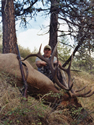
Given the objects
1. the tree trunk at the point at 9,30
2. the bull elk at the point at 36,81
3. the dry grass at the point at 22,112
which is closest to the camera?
the dry grass at the point at 22,112

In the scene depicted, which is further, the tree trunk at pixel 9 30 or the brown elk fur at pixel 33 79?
the tree trunk at pixel 9 30

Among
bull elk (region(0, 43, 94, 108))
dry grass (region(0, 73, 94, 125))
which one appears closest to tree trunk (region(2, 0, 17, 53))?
bull elk (region(0, 43, 94, 108))

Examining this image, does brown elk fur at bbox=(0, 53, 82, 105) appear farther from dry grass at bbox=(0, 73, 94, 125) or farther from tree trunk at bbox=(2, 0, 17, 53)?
tree trunk at bbox=(2, 0, 17, 53)

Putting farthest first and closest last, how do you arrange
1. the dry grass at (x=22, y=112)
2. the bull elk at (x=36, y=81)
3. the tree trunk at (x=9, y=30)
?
1. the tree trunk at (x=9, y=30)
2. the bull elk at (x=36, y=81)
3. the dry grass at (x=22, y=112)

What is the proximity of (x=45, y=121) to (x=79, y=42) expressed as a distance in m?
5.02

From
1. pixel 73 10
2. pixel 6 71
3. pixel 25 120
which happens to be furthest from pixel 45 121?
pixel 73 10

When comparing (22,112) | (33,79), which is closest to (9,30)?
(33,79)

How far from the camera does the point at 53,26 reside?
7.60 metres

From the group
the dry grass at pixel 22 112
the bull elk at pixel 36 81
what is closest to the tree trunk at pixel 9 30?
the bull elk at pixel 36 81

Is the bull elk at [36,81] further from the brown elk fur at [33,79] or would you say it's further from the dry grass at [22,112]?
the dry grass at [22,112]

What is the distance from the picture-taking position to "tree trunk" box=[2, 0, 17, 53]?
5.68m

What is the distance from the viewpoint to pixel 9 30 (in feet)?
19.0

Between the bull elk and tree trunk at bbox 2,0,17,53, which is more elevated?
tree trunk at bbox 2,0,17,53

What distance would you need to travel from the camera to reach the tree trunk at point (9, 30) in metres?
5.68
